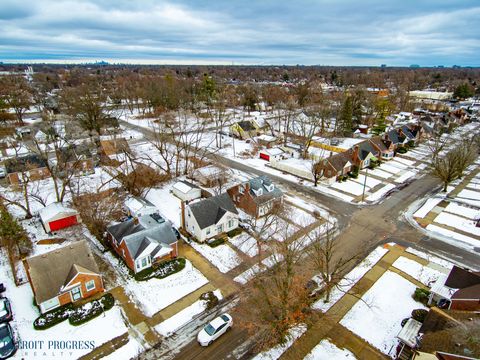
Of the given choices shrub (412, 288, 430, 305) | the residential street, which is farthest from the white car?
shrub (412, 288, 430, 305)

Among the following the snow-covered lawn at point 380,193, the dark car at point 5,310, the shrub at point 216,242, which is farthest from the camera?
the snow-covered lawn at point 380,193

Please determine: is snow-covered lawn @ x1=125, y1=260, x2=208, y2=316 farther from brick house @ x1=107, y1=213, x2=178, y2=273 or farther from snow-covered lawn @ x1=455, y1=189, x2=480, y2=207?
snow-covered lawn @ x1=455, y1=189, x2=480, y2=207

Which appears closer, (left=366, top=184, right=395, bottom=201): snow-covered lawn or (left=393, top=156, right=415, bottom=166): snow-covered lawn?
(left=366, top=184, right=395, bottom=201): snow-covered lawn

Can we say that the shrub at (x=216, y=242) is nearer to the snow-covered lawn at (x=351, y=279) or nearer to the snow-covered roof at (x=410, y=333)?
the snow-covered lawn at (x=351, y=279)

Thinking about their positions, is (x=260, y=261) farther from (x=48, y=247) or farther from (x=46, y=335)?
(x=48, y=247)

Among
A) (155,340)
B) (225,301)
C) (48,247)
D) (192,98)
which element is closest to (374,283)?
(225,301)

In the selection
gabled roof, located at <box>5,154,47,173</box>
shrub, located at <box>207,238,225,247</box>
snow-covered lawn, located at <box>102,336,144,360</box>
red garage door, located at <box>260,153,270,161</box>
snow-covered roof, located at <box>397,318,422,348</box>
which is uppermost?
gabled roof, located at <box>5,154,47,173</box>

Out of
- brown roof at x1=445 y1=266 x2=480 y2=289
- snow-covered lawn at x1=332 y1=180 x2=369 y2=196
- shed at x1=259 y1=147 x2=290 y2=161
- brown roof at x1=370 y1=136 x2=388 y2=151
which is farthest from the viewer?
brown roof at x1=370 y1=136 x2=388 y2=151

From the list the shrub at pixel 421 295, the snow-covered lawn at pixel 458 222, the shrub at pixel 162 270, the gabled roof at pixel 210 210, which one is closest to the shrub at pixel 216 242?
the gabled roof at pixel 210 210
